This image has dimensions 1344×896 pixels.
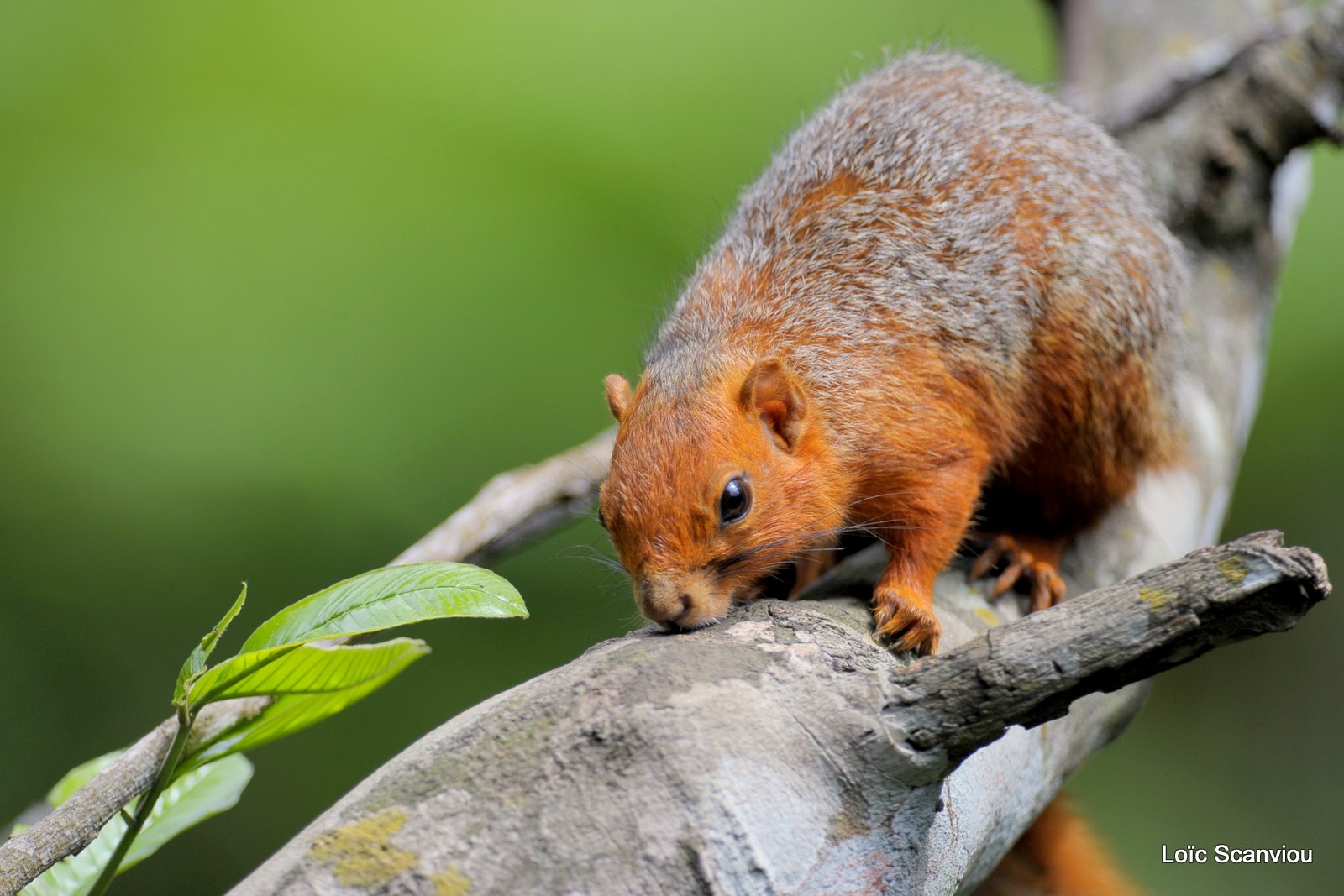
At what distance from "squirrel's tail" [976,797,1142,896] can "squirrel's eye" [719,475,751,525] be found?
126 centimetres

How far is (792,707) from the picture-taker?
5.08 feet

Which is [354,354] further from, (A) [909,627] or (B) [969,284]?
(A) [909,627]

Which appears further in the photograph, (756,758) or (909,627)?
(909,627)

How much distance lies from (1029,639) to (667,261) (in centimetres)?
387

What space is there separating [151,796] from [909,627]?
1.30 meters

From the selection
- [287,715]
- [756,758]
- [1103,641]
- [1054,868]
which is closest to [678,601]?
[756,758]

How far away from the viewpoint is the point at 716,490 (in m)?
2.13

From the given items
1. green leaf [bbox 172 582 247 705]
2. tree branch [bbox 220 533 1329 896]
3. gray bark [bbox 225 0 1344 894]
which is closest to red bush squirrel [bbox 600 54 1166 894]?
gray bark [bbox 225 0 1344 894]

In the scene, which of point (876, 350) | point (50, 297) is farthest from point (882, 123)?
point (50, 297)

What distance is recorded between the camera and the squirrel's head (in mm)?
2078

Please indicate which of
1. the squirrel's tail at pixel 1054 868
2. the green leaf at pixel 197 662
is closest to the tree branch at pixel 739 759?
the green leaf at pixel 197 662

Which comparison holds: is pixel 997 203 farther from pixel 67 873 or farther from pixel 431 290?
pixel 431 290

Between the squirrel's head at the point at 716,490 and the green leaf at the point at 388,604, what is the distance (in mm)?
522

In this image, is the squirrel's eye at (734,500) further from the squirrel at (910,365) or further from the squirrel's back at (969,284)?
the squirrel's back at (969,284)
